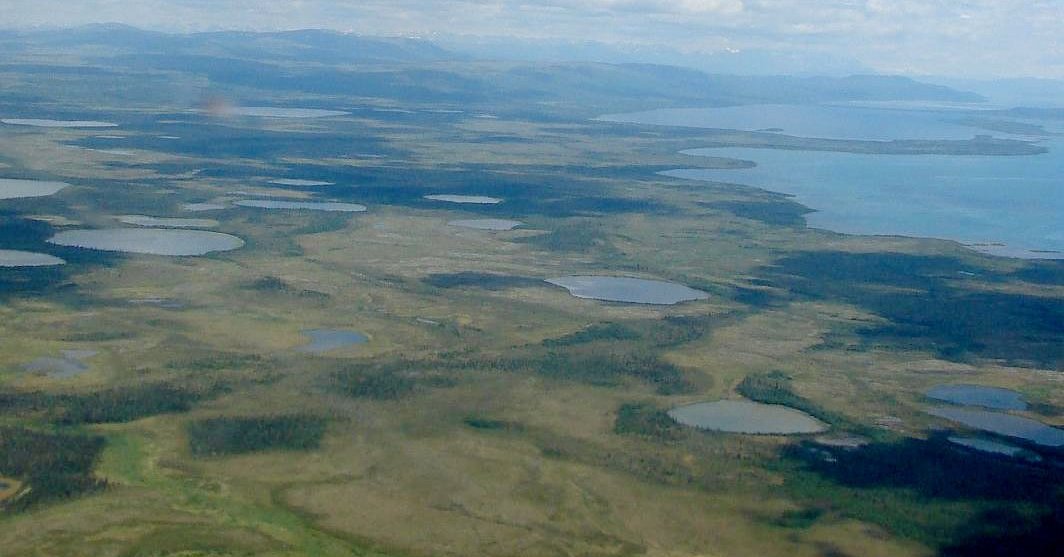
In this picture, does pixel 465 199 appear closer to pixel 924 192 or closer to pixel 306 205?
pixel 306 205

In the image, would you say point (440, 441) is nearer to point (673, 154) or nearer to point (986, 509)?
point (986, 509)

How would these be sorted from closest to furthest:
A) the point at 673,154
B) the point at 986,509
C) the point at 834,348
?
the point at 986,509
the point at 834,348
the point at 673,154

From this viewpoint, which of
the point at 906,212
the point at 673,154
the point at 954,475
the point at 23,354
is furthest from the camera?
the point at 673,154

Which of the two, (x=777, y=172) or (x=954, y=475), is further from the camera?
(x=777, y=172)

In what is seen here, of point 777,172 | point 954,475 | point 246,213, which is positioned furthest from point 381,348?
point 777,172

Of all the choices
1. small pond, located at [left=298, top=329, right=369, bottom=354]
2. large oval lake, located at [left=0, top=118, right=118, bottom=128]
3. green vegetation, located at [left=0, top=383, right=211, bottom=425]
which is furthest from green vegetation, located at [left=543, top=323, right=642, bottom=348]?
large oval lake, located at [left=0, top=118, right=118, bottom=128]

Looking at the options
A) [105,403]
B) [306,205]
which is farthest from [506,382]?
[306,205]

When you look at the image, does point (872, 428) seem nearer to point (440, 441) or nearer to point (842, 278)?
point (440, 441)
